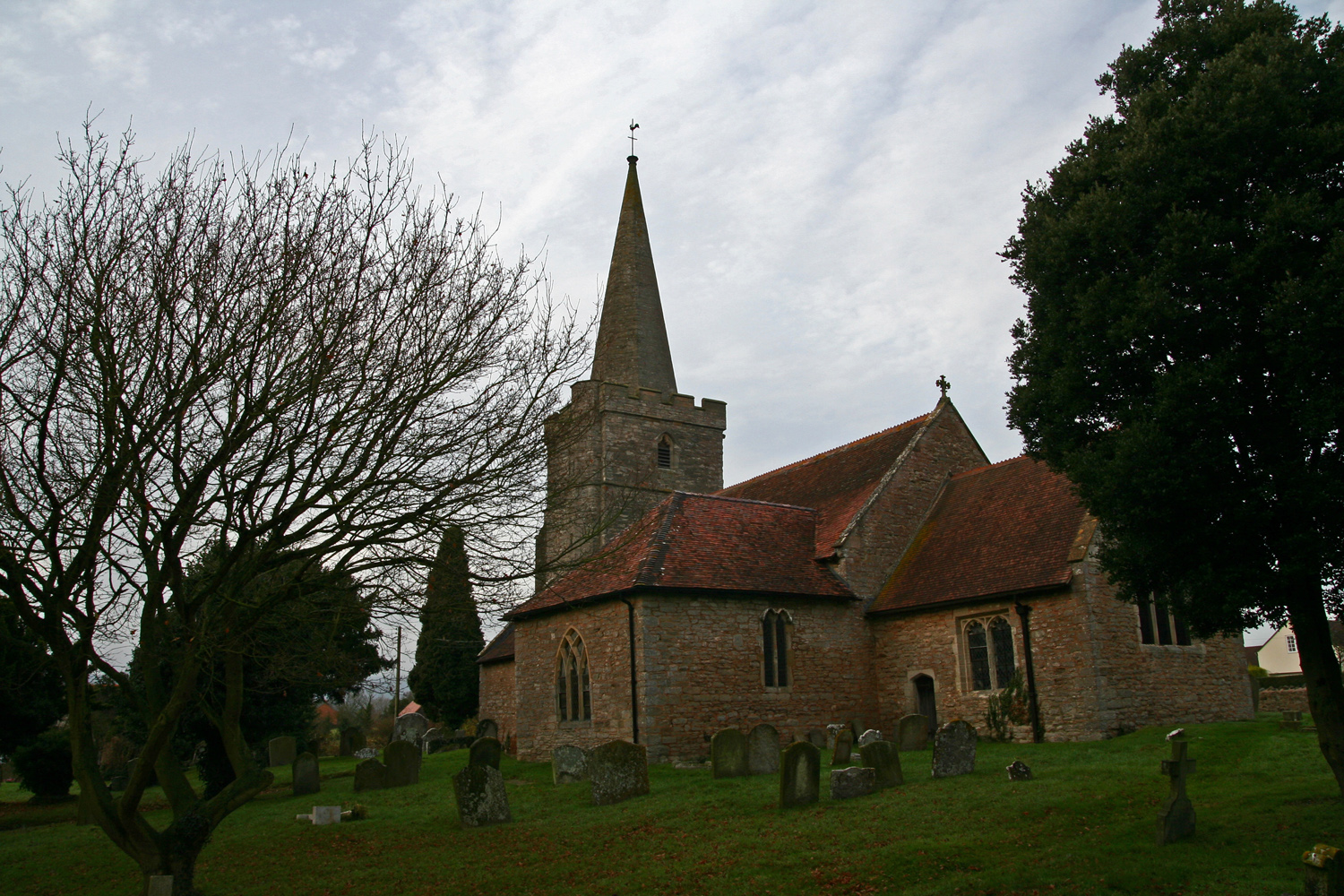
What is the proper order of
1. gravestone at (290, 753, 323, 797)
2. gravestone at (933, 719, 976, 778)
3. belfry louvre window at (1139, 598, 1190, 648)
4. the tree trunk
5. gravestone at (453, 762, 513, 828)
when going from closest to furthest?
the tree trunk → gravestone at (453, 762, 513, 828) → gravestone at (933, 719, 976, 778) → gravestone at (290, 753, 323, 797) → belfry louvre window at (1139, 598, 1190, 648)

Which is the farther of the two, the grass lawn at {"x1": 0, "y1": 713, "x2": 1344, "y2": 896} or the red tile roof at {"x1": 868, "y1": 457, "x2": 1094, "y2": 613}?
the red tile roof at {"x1": 868, "y1": 457, "x2": 1094, "y2": 613}

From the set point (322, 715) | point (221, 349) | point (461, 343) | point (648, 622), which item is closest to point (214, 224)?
point (221, 349)

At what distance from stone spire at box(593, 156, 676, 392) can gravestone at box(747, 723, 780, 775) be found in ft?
60.3

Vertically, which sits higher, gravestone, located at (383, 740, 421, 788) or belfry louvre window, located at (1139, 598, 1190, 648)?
belfry louvre window, located at (1139, 598, 1190, 648)

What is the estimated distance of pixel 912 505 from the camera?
75.2 feet

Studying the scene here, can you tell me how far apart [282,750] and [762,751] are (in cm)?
1289

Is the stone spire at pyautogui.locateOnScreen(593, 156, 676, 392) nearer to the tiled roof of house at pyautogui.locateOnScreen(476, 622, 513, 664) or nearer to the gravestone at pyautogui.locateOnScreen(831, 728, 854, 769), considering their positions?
the tiled roof of house at pyautogui.locateOnScreen(476, 622, 513, 664)

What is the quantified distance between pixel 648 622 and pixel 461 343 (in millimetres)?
10116

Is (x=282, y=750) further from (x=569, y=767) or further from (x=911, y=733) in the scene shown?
(x=911, y=733)

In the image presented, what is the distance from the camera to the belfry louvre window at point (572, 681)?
66.5 feet

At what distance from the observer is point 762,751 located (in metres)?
15.3

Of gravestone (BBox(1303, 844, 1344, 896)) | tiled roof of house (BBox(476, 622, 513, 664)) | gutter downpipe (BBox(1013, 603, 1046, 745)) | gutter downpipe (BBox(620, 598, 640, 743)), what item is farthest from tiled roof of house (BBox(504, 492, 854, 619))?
gravestone (BBox(1303, 844, 1344, 896))

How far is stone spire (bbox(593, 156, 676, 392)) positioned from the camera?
32938mm

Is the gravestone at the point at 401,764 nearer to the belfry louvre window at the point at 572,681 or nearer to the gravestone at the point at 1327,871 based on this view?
the belfry louvre window at the point at 572,681
